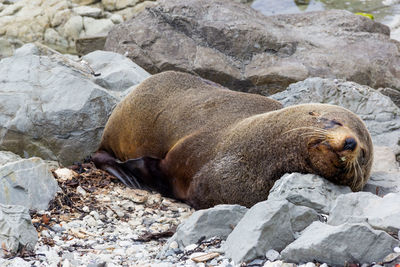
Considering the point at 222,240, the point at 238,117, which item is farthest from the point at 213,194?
the point at 222,240

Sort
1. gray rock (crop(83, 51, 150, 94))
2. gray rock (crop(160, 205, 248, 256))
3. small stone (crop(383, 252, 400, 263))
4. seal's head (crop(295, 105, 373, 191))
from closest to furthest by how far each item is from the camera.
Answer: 1. small stone (crop(383, 252, 400, 263))
2. gray rock (crop(160, 205, 248, 256))
3. seal's head (crop(295, 105, 373, 191))
4. gray rock (crop(83, 51, 150, 94))

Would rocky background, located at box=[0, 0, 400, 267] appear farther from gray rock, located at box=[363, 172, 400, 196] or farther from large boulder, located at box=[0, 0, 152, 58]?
large boulder, located at box=[0, 0, 152, 58]

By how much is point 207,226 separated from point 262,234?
0.74 metres

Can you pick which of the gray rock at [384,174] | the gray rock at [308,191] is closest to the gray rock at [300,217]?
the gray rock at [308,191]

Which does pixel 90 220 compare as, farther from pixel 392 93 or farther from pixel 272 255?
pixel 392 93

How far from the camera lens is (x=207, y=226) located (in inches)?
179

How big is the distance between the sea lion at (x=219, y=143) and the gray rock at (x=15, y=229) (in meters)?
1.86

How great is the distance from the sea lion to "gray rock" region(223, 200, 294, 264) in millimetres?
1148

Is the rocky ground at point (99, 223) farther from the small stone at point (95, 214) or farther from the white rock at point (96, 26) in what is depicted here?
the white rock at point (96, 26)

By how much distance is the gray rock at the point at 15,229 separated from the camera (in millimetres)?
4305

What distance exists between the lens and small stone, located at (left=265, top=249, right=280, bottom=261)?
3.79m

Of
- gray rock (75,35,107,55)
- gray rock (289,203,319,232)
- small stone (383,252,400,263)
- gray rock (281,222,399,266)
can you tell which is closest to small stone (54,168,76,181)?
gray rock (289,203,319,232)

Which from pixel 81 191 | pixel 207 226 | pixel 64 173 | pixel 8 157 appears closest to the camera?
pixel 207 226

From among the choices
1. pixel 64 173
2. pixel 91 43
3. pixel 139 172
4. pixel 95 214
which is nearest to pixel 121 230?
pixel 95 214
